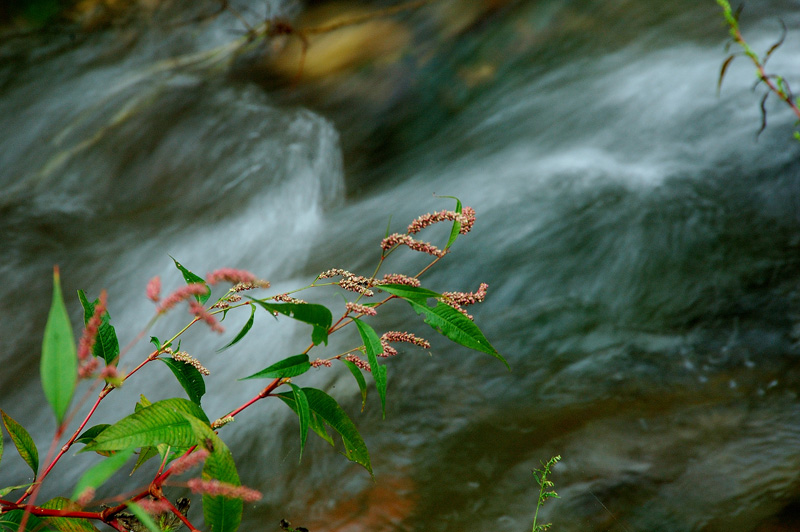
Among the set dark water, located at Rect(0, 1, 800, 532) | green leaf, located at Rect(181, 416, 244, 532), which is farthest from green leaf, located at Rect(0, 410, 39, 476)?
dark water, located at Rect(0, 1, 800, 532)

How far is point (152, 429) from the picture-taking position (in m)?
0.79

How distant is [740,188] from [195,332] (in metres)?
2.66

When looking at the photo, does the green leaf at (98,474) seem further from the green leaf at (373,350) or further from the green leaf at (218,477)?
the green leaf at (373,350)

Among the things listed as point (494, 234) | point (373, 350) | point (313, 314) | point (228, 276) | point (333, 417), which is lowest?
point (494, 234)

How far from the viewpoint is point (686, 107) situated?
3.24 m

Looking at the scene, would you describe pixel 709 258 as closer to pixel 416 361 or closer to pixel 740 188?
pixel 740 188

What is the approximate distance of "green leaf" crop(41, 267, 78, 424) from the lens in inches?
21.3

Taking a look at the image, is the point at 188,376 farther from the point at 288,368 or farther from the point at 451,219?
the point at 451,219

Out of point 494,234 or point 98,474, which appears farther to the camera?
point 494,234

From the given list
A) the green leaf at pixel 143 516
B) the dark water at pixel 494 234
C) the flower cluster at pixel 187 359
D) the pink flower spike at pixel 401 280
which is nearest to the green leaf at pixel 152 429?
the flower cluster at pixel 187 359

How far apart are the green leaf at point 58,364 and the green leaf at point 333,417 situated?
15.9 inches

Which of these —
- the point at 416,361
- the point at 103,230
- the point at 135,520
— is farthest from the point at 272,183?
the point at 135,520

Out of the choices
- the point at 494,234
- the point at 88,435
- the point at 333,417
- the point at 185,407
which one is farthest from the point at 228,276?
the point at 494,234

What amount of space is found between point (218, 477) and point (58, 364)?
26cm
